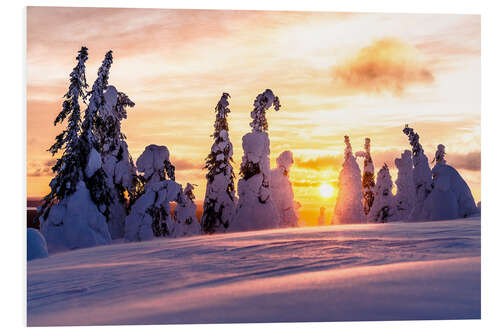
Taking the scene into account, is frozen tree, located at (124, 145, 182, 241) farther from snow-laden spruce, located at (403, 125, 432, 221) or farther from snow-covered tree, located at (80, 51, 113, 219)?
snow-laden spruce, located at (403, 125, 432, 221)

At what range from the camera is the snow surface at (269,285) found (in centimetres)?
740

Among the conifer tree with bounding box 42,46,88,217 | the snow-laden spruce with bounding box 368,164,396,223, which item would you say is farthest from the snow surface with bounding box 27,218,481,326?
the snow-laden spruce with bounding box 368,164,396,223

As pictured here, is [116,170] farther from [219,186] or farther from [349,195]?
[349,195]

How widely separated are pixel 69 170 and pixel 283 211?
13.2 metres

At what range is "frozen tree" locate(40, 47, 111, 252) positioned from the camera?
14.5m

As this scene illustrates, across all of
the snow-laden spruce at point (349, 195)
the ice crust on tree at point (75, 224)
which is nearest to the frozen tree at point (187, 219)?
the ice crust on tree at point (75, 224)

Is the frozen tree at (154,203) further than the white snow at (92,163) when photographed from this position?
Yes

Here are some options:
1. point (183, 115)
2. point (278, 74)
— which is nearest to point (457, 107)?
point (278, 74)

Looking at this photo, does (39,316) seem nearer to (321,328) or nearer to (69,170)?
(321,328)

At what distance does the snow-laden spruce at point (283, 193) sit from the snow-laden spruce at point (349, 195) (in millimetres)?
8044

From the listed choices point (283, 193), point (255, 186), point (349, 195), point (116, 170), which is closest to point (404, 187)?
point (349, 195)

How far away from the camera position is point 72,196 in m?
15.3

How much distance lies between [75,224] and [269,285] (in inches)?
348

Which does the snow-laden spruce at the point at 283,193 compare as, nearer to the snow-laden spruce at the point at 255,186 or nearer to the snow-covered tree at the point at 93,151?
the snow-laden spruce at the point at 255,186
